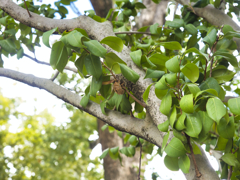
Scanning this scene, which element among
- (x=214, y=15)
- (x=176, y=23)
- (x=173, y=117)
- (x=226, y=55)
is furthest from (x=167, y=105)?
(x=214, y=15)

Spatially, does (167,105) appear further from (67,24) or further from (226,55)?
(67,24)

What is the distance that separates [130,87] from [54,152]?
4.45 metres

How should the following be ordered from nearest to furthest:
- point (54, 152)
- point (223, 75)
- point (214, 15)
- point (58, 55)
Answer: point (58, 55)
point (223, 75)
point (214, 15)
point (54, 152)

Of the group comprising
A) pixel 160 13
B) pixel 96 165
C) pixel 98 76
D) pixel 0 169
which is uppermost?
pixel 98 76

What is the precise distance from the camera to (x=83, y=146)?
488cm

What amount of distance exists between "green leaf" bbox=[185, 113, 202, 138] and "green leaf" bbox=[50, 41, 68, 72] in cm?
35

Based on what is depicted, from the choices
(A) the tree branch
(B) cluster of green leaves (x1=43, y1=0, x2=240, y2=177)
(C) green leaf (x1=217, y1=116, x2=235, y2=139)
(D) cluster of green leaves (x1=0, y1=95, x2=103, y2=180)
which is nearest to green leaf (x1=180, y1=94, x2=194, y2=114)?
(B) cluster of green leaves (x1=43, y1=0, x2=240, y2=177)

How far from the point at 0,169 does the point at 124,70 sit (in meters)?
4.84

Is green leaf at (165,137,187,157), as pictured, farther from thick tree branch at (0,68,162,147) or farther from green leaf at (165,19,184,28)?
green leaf at (165,19,184,28)

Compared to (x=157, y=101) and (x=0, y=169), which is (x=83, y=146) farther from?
(x=157, y=101)

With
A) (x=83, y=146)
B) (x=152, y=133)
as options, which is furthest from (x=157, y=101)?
(x=83, y=146)

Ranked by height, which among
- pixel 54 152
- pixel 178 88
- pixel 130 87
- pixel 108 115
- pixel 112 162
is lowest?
pixel 54 152

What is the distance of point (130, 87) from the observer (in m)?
0.66

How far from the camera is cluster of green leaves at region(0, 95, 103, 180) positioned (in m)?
4.36
